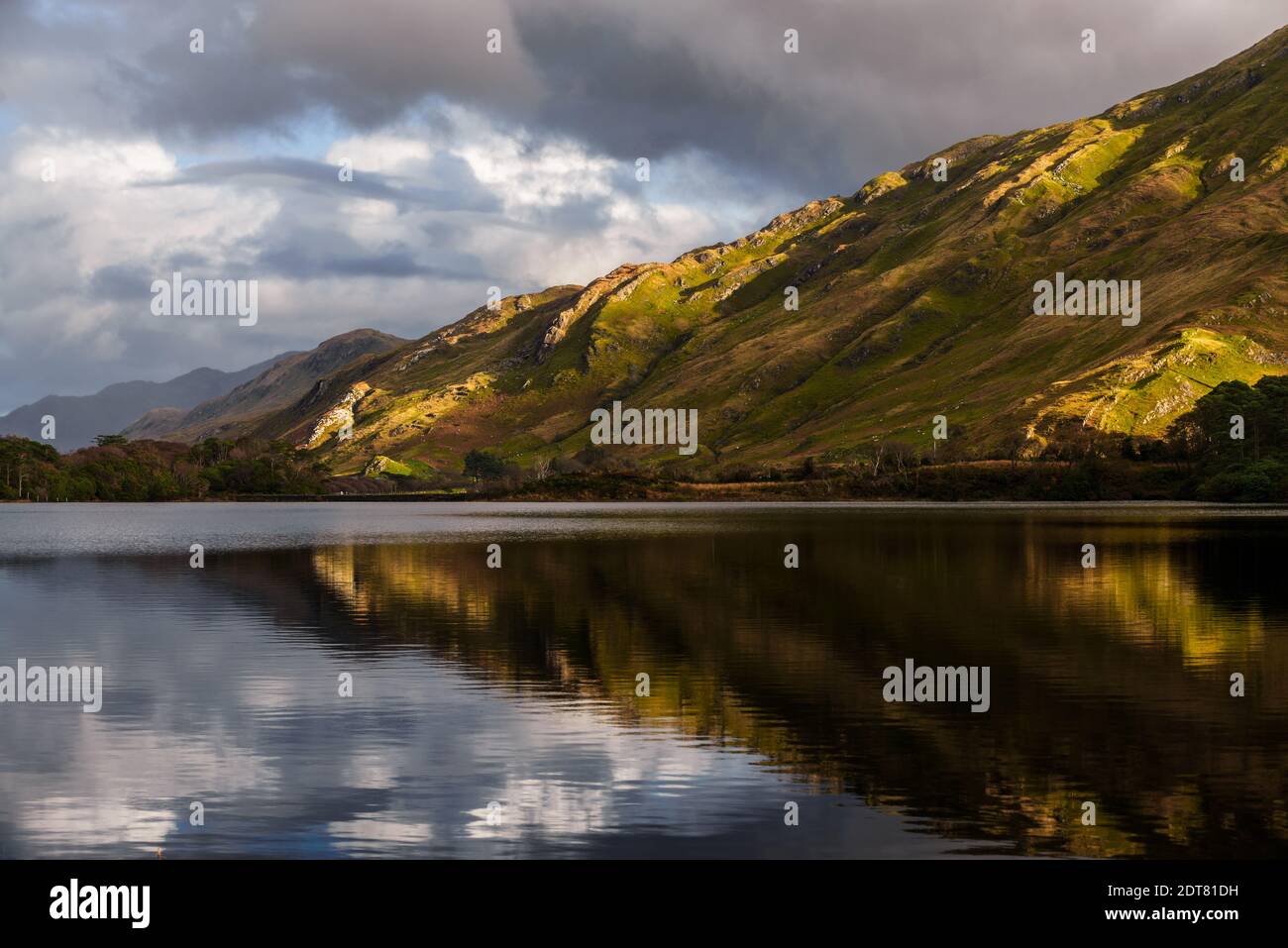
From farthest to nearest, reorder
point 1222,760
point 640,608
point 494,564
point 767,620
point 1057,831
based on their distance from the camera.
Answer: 1. point 494,564
2. point 640,608
3. point 767,620
4. point 1222,760
5. point 1057,831

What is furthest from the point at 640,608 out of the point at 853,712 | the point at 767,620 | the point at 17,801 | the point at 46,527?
the point at 46,527

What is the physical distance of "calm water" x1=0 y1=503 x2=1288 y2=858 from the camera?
26578 millimetres

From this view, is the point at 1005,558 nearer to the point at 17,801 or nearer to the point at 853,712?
the point at 853,712

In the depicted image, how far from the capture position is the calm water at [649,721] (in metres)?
26.6

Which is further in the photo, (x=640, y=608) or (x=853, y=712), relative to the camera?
(x=640, y=608)

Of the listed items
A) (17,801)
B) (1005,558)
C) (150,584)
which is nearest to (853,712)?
(17,801)

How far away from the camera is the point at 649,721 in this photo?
38.2 metres

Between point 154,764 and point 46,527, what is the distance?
183 metres
